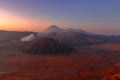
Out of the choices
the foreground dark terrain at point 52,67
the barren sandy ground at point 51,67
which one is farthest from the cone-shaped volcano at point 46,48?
the barren sandy ground at point 51,67

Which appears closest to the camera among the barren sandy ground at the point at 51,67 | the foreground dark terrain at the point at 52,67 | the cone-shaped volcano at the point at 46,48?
the foreground dark terrain at the point at 52,67

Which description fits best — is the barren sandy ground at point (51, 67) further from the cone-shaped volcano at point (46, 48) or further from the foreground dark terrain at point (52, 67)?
the cone-shaped volcano at point (46, 48)

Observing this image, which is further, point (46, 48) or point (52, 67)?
point (46, 48)

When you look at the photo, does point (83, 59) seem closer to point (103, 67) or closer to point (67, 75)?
point (103, 67)

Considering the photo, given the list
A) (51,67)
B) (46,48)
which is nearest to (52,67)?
(51,67)

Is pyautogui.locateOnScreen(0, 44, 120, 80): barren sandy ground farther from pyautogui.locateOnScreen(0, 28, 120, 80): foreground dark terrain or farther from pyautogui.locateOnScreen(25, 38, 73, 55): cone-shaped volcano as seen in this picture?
pyautogui.locateOnScreen(25, 38, 73, 55): cone-shaped volcano

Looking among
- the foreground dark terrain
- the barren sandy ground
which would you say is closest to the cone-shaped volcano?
the foreground dark terrain

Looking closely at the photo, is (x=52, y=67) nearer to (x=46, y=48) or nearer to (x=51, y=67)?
(x=51, y=67)

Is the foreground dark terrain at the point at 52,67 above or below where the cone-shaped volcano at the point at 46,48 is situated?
below

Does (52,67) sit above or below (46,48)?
below

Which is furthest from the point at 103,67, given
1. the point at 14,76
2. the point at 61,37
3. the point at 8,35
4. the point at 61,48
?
the point at 8,35

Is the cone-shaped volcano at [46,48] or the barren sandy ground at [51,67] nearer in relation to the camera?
→ the barren sandy ground at [51,67]
